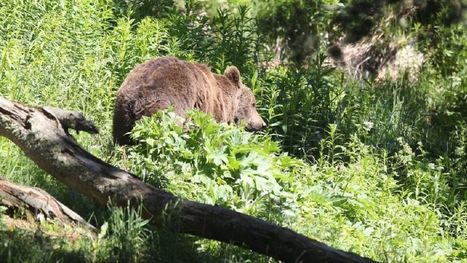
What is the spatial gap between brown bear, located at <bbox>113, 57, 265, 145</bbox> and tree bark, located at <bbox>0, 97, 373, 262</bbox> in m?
2.04

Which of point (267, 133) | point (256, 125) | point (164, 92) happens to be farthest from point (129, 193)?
point (256, 125)

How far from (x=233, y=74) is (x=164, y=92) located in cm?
213

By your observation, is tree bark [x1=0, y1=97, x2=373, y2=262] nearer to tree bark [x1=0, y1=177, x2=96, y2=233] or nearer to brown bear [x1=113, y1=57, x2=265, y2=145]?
tree bark [x1=0, y1=177, x2=96, y2=233]

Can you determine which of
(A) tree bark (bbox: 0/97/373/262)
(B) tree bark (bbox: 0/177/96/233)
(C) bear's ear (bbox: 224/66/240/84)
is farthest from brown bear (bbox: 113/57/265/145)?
(B) tree bark (bbox: 0/177/96/233)

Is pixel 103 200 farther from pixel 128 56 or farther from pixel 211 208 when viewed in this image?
pixel 128 56

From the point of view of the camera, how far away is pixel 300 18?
14758 mm

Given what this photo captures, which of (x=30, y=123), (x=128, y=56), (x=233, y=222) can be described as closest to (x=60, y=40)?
(x=128, y=56)

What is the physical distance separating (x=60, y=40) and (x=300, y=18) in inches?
194

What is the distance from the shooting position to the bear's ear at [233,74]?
455 inches

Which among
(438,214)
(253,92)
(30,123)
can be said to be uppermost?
(30,123)

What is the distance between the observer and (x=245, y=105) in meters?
11.8

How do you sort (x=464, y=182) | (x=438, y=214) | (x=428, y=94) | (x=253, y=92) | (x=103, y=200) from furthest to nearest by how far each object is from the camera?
(x=428, y=94)
(x=253, y=92)
(x=464, y=182)
(x=438, y=214)
(x=103, y=200)

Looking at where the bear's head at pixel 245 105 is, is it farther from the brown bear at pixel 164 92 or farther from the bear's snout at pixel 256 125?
the brown bear at pixel 164 92

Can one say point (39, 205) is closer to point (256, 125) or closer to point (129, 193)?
point (129, 193)
